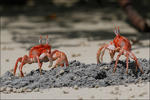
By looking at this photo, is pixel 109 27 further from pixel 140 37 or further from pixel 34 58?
pixel 34 58

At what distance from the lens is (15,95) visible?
4.74 meters

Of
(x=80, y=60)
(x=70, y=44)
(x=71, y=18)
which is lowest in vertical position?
(x=80, y=60)

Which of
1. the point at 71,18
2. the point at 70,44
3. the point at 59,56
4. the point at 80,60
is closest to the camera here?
the point at 59,56

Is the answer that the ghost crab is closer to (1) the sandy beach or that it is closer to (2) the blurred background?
(1) the sandy beach

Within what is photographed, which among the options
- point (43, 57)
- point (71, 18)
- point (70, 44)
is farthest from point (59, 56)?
point (71, 18)

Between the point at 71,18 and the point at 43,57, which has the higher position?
the point at 71,18

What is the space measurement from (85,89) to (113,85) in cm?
37

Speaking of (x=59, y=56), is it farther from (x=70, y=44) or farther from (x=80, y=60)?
(x=70, y=44)

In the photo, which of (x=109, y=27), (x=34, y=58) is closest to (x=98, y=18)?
(x=109, y=27)

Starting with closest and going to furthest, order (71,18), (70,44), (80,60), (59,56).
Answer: (59,56) → (80,60) → (70,44) → (71,18)

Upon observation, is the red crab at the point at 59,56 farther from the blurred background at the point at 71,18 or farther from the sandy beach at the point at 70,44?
the blurred background at the point at 71,18

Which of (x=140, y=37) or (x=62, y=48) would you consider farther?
(x=140, y=37)

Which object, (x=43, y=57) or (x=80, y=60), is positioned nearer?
(x=43, y=57)

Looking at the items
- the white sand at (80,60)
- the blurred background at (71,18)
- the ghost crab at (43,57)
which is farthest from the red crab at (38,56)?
the blurred background at (71,18)
